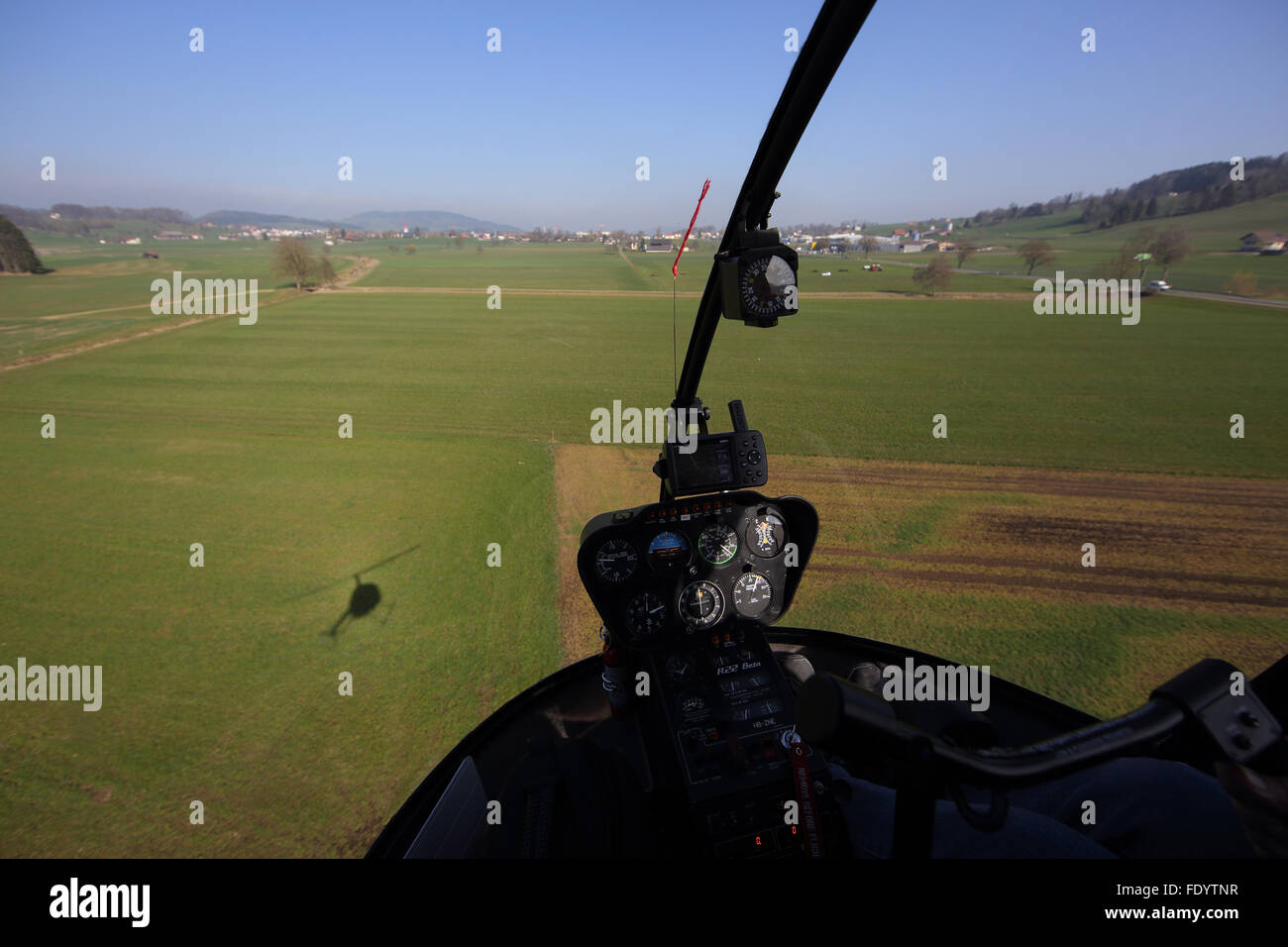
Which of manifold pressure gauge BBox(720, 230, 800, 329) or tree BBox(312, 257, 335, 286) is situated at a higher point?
tree BBox(312, 257, 335, 286)

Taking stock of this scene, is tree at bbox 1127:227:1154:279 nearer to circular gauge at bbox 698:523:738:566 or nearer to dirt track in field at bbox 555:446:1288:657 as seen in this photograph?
dirt track in field at bbox 555:446:1288:657

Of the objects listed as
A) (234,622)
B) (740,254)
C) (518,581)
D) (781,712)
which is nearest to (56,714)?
(234,622)

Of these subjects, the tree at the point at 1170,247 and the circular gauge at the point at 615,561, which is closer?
the circular gauge at the point at 615,561

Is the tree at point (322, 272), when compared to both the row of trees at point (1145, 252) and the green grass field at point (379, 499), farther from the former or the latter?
the row of trees at point (1145, 252)

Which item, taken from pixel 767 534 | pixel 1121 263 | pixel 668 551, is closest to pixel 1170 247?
pixel 1121 263

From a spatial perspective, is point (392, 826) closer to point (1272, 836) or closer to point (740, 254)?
point (1272, 836)

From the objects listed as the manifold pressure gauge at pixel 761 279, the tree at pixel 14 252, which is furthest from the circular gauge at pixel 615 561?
the tree at pixel 14 252

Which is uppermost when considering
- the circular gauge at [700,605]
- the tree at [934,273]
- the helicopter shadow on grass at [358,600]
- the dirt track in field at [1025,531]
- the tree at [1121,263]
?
the tree at [934,273]

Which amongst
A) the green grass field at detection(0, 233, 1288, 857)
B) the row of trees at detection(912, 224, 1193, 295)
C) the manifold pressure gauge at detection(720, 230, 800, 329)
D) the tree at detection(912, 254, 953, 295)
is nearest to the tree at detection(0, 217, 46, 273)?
the green grass field at detection(0, 233, 1288, 857)
